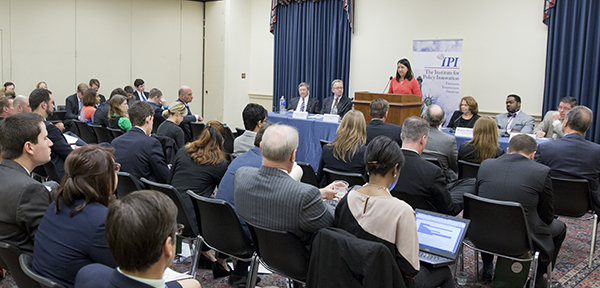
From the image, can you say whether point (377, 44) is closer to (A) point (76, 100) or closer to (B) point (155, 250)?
(A) point (76, 100)

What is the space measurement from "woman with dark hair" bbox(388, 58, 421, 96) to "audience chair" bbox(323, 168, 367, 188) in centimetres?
338

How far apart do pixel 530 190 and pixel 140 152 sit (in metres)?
2.73

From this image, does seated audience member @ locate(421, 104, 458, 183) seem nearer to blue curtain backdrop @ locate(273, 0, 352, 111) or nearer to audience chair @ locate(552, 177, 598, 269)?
audience chair @ locate(552, 177, 598, 269)

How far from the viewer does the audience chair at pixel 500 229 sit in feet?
9.23

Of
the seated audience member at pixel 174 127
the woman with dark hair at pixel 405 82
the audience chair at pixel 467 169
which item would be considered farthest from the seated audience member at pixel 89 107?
the audience chair at pixel 467 169

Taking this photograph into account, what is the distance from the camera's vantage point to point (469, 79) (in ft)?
25.9

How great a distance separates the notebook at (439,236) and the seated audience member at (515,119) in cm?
432

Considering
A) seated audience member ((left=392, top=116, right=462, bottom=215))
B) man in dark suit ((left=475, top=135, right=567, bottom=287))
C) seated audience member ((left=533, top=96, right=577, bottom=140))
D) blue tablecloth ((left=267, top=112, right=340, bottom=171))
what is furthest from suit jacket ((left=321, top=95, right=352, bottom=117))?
seated audience member ((left=392, top=116, right=462, bottom=215))

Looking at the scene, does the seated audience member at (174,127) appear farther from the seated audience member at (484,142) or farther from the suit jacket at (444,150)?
the seated audience member at (484,142)

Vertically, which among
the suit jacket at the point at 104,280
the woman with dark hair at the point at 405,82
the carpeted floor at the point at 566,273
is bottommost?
the carpeted floor at the point at 566,273

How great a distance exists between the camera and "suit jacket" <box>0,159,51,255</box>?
2.10 meters

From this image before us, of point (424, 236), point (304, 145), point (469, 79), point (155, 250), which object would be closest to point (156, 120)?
point (304, 145)

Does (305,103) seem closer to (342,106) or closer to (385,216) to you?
(342,106)

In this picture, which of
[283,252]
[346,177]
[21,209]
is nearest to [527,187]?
[346,177]
